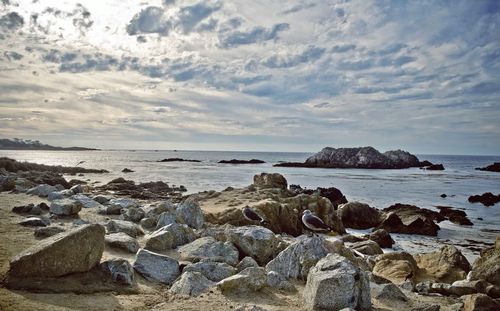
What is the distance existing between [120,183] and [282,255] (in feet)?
92.8

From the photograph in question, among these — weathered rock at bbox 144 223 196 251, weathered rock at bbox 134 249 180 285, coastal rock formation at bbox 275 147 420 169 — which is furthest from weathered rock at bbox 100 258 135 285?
coastal rock formation at bbox 275 147 420 169

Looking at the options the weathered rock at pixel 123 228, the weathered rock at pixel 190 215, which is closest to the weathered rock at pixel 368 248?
the weathered rock at pixel 190 215

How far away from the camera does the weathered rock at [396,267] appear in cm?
895

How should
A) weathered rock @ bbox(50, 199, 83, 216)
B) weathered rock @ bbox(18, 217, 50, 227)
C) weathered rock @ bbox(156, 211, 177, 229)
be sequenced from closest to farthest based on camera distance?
weathered rock @ bbox(18, 217, 50, 227)
weathered rock @ bbox(156, 211, 177, 229)
weathered rock @ bbox(50, 199, 83, 216)

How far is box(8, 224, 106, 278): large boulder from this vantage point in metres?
5.64

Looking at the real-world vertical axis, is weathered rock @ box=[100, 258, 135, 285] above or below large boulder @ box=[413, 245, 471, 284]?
above

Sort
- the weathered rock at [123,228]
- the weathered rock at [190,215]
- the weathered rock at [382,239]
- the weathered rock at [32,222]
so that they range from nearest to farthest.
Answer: the weathered rock at [32,222], the weathered rock at [123,228], the weathered rock at [190,215], the weathered rock at [382,239]

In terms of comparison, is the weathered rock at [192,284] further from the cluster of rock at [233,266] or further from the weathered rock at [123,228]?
the weathered rock at [123,228]

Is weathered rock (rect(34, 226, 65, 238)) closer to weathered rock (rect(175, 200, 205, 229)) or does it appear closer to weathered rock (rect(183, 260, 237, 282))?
weathered rock (rect(183, 260, 237, 282))

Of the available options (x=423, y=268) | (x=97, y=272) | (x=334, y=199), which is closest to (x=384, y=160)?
(x=334, y=199)

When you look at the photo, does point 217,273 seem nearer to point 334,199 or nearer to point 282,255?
point 282,255

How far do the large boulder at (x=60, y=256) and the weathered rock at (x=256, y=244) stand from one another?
345cm

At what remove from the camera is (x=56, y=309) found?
4887 mm

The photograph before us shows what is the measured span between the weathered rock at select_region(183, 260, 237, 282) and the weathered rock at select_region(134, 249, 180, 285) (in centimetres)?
25
